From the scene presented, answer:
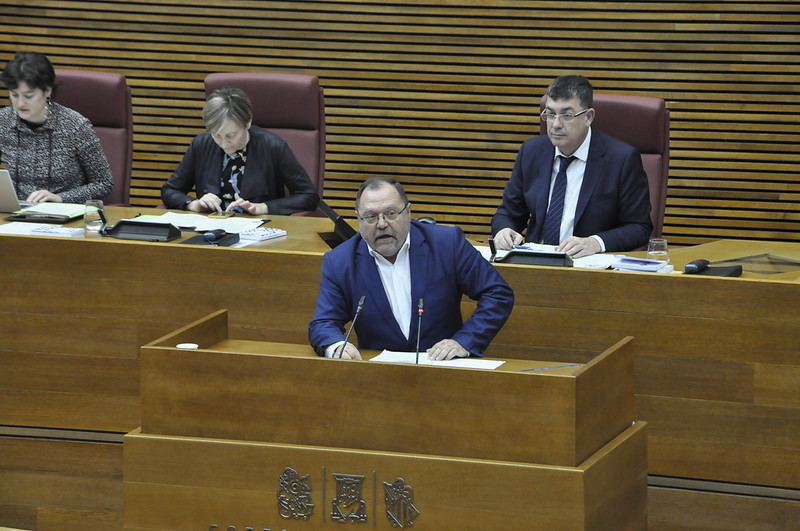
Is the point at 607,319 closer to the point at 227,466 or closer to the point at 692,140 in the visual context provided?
the point at 227,466

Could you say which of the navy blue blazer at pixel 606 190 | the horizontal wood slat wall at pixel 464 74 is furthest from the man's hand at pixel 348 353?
the horizontal wood slat wall at pixel 464 74

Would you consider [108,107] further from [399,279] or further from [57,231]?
[399,279]

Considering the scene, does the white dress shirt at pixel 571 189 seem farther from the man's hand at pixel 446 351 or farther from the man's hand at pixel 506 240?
the man's hand at pixel 446 351

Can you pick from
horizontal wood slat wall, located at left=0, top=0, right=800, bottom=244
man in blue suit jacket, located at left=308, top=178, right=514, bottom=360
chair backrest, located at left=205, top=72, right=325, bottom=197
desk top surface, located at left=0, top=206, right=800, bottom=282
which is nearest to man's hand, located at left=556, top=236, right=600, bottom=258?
desk top surface, located at left=0, top=206, right=800, bottom=282

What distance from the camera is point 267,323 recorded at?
3887mm

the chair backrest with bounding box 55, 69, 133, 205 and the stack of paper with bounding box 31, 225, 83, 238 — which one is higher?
the chair backrest with bounding box 55, 69, 133, 205

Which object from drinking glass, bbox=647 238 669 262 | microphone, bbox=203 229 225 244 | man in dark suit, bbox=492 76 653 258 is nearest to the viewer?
drinking glass, bbox=647 238 669 262

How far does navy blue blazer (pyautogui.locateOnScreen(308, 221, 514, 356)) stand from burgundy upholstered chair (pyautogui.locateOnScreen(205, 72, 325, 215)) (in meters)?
1.73

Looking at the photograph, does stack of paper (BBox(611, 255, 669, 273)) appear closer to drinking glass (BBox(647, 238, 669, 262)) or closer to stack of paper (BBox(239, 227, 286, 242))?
drinking glass (BBox(647, 238, 669, 262))

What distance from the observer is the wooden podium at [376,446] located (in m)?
2.60

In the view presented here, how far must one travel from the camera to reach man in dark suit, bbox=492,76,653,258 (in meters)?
4.18

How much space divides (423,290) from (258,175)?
163cm

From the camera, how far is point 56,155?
483cm

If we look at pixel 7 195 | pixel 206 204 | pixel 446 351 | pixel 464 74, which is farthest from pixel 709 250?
pixel 7 195
